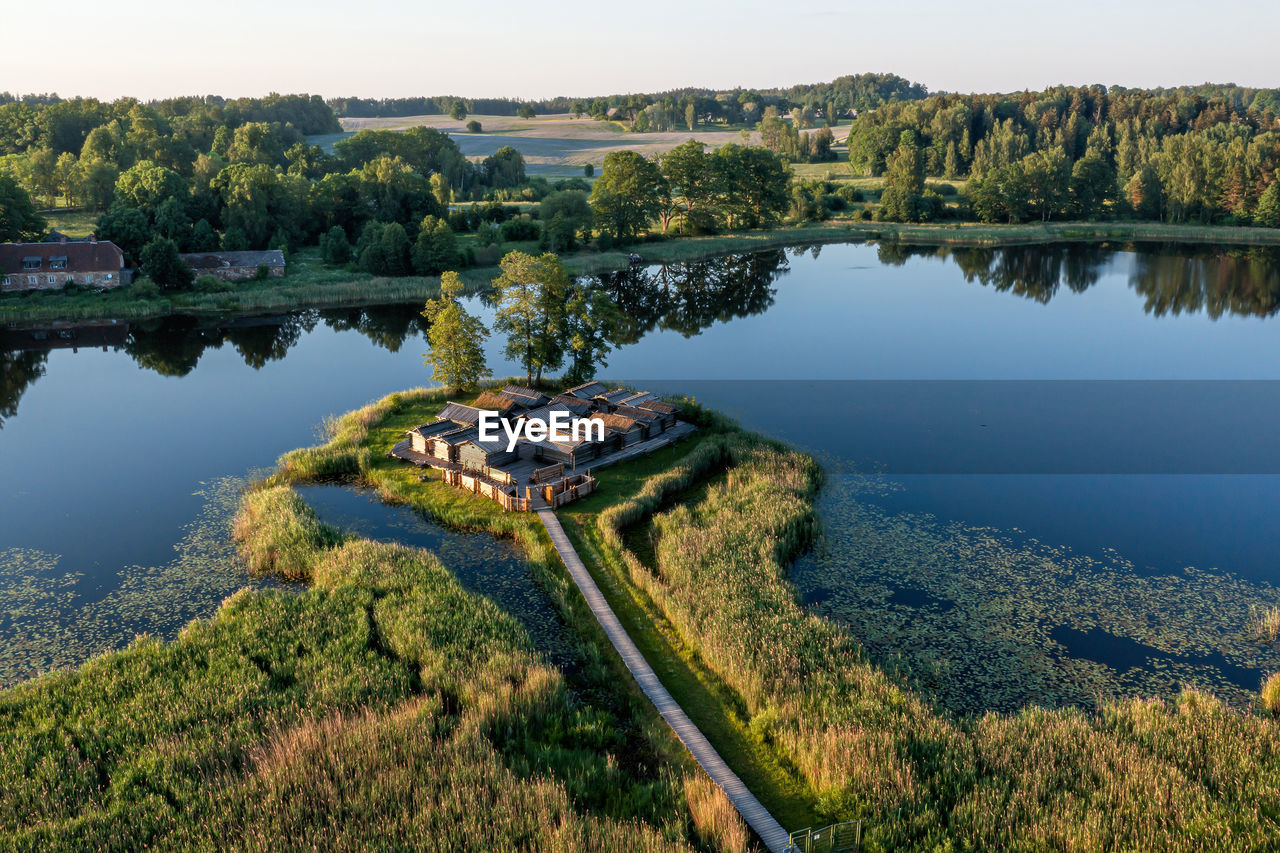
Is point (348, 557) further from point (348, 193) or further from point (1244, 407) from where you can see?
point (348, 193)

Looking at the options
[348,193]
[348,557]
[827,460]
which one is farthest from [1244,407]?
[348,193]

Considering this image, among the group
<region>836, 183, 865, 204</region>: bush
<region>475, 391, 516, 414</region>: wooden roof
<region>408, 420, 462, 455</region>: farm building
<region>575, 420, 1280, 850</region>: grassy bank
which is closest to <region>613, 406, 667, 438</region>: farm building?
<region>475, 391, 516, 414</region>: wooden roof

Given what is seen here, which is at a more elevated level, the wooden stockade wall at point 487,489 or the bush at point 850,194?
the bush at point 850,194

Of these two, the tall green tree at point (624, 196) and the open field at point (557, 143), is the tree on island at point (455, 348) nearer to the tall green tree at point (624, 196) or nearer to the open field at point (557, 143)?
the tall green tree at point (624, 196)

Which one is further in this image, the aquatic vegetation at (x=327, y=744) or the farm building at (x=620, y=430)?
the farm building at (x=620, y=430)

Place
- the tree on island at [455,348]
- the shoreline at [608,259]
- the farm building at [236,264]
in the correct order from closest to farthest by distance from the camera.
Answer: the tree on island at [455,348], the shoreline at [608,259], the farm building at [236,264]

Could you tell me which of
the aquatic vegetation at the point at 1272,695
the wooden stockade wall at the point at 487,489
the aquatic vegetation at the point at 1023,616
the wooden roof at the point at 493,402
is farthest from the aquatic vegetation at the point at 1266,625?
the wooden roof at the point at 493,402

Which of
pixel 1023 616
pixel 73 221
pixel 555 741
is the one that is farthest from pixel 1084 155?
pixel 555 741
